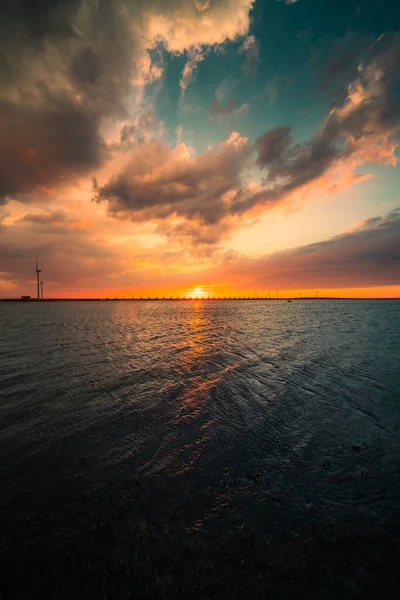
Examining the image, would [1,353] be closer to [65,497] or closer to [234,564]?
[65,497]

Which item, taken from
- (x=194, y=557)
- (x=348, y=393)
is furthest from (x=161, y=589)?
(x=348, y=393)

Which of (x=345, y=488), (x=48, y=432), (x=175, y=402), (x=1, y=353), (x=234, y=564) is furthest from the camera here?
(x=1, y=353)

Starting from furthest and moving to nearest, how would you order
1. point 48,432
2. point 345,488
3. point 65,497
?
point 48,432
point 345,488
point 65,497

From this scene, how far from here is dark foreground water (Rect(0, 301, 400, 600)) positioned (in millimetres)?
5328

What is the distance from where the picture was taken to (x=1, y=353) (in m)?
27.8

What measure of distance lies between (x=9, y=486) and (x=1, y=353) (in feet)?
83.2

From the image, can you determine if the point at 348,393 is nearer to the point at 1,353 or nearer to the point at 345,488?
the point at 345,488

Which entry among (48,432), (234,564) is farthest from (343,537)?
(48,432)

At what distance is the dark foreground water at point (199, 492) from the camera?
17.5ft

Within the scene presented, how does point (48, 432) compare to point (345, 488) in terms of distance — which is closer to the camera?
point (345, 488)

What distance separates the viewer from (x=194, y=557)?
225 inches

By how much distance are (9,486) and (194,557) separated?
594 centimetres

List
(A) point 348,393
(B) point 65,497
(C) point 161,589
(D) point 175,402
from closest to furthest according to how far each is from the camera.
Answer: (C) point 161,589
(B) point 65,497
(D) point 175,402
(A) point 348,393

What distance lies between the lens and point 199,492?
7.66 metres
